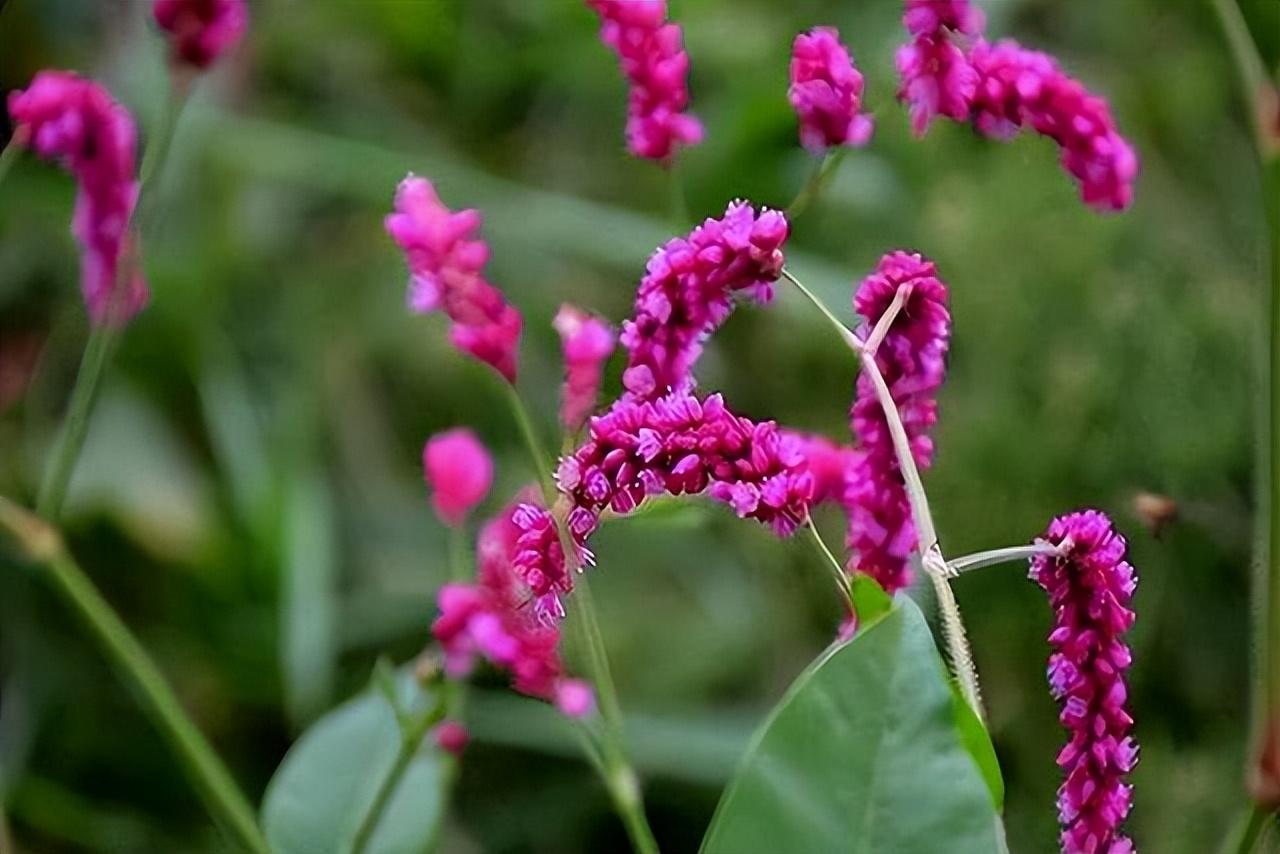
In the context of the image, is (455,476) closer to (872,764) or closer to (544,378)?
Answer: (872,764)

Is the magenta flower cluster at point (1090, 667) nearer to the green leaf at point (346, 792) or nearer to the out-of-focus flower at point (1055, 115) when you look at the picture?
the out-of-focus flower at point (1055, 115)

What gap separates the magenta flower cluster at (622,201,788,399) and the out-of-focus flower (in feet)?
0.21

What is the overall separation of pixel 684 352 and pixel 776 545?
22.9 inches

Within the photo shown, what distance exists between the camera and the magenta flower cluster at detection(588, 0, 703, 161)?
37cm

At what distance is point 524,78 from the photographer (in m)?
1.01

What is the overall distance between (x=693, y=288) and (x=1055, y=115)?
10cm

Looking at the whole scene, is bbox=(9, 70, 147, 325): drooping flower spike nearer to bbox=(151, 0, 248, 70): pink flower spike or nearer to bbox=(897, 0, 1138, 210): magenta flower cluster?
bbox=(151, 0, 248, 70): pink flower spike

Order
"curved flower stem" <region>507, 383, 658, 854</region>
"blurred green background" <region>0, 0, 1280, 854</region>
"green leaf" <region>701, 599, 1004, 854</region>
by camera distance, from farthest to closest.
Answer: "blurred green background" <region>0, 0, 1280, 854</region> < "curved flower stem" <region>507, 383, 658, 854</region> < "green leaf" <region>701, 599, 1004, 854</region>

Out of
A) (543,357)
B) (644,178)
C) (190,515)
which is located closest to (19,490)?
(190,515)

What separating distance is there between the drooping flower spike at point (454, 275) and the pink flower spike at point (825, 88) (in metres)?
0.08

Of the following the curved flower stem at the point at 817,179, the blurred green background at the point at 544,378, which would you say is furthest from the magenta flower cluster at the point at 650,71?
the blurred green background at the point at 544,378

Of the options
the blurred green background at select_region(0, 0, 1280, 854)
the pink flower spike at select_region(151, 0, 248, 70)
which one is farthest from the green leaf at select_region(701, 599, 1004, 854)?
the blurred green background at select_region(0, 0, 1280, 854)

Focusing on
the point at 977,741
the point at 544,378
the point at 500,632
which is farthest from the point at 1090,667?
the point at 544,378

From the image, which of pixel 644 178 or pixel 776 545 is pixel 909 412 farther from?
pixel 644 178
